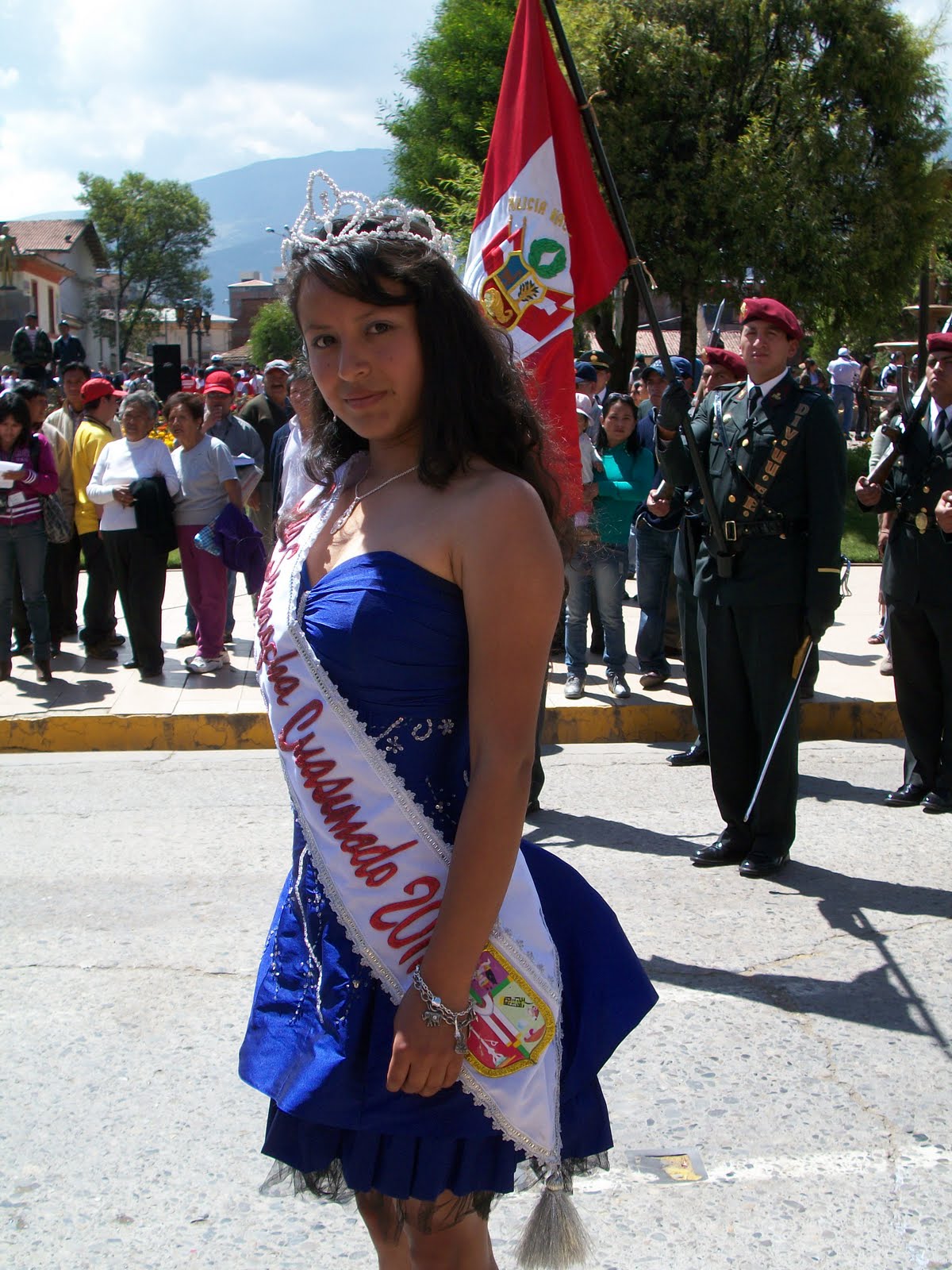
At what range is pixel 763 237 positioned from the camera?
1800 centimetres

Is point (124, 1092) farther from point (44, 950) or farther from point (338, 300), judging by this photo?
point (338, 300)

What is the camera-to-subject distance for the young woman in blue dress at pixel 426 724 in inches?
66.4

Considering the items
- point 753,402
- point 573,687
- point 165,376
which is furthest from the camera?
point 165,376

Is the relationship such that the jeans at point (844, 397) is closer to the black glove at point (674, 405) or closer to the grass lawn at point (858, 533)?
the grass lawn at point (858, 533)

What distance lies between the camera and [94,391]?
9.50m

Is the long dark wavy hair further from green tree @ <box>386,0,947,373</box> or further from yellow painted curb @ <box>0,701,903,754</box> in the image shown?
green tree @ <box>386,0,947,373</box>

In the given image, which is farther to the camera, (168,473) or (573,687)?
(168,473)

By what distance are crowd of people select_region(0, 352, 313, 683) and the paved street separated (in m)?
2.40

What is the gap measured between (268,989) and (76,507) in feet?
26.6

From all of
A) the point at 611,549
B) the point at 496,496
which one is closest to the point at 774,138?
the point at 611,549

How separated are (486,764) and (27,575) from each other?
7.28 metres

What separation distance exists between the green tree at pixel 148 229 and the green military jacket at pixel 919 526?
9486cm

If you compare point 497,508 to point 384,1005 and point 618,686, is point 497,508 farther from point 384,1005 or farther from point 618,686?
point 618,686

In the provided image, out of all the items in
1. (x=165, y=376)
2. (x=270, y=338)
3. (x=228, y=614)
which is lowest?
(x=228, y=614)
